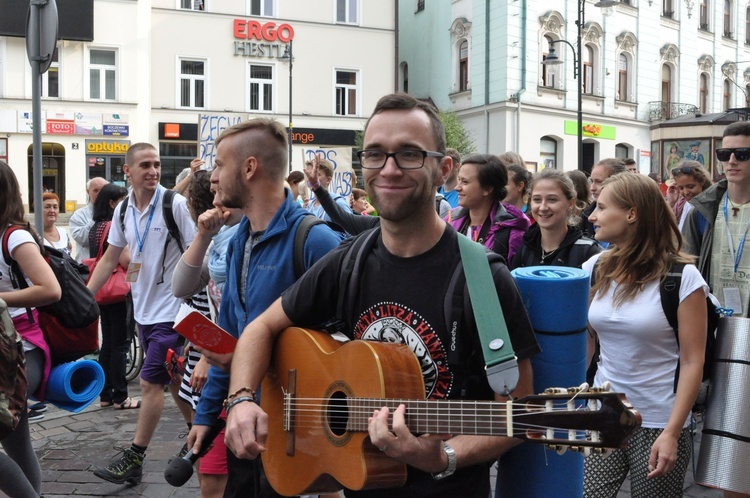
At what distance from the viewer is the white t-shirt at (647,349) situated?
3.40m

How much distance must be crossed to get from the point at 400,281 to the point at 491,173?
3.31 metres

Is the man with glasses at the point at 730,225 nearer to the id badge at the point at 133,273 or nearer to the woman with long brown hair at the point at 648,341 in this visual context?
the woman with long brown hair at the point at 648,341

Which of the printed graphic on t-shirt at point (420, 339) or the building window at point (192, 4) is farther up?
the building window at point (192, 4)

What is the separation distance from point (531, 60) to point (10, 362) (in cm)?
3240

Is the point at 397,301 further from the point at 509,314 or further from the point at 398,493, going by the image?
the point at 398,493

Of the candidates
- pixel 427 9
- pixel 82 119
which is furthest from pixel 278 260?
pixel 427 9

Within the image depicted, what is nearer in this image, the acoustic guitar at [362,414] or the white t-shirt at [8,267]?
the acoustic guitar at [362,414]

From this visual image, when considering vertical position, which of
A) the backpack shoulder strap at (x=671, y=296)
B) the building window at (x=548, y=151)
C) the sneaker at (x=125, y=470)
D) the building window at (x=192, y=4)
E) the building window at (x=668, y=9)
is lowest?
the sneaker at (x=125, y=470)

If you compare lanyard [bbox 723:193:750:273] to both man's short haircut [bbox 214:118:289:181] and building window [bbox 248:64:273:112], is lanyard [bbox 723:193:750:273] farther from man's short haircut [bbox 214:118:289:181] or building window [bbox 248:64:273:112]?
building window [bbox 248:64:273:112]

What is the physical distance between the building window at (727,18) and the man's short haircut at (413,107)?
4581cm

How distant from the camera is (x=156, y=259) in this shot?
5691 mm

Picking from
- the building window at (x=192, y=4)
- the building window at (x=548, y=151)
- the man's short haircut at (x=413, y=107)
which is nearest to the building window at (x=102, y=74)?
the building window at (x=192, y=4)

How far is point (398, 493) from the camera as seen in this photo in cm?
230

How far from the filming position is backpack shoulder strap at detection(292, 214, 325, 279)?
3.21 meters
